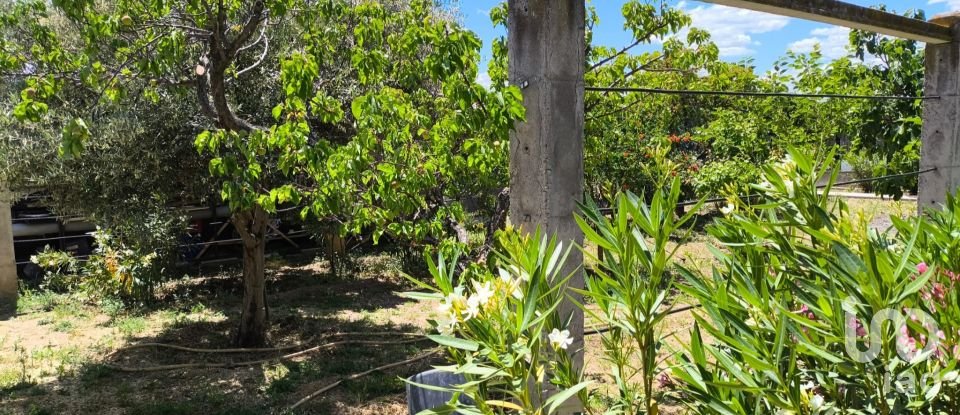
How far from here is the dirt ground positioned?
487 centimetres

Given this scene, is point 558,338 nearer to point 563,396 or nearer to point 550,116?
point 563,396

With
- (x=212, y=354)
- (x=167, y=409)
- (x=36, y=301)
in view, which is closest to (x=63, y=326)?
(x=36, y=301)

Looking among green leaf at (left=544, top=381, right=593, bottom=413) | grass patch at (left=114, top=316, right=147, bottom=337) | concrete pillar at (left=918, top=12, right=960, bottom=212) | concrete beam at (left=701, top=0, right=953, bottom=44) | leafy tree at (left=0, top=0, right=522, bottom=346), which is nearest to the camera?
green leaf at (left=544, top=381, right=593, bottom=413)

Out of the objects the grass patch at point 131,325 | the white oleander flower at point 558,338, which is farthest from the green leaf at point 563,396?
the grass patch at point 131,325

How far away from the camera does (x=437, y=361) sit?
219 inches

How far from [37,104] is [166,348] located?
324 cm

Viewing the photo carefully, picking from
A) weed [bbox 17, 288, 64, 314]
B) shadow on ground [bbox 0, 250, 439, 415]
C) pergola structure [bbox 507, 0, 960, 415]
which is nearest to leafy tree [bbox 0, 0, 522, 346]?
pergola structure [bbox 507, 0, 960, 415]

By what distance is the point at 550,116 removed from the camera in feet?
5.68

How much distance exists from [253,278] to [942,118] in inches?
211

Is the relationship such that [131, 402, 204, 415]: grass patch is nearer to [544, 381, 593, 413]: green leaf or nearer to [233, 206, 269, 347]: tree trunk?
[233, 206, 269, 347]: tree trunk

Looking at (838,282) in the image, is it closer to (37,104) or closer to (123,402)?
(37,104)

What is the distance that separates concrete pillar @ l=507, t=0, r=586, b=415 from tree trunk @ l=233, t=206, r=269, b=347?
4635 mm

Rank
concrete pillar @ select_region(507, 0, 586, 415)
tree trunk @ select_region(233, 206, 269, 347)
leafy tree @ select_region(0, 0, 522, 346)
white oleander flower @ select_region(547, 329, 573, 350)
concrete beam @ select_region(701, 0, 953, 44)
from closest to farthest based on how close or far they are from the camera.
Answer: white oleander flower @ select_region(547, 329, 573, 350), concrete pillar @ select_region(507, 0, 586, 415), concrete beam @ select_region(701, 0, 953, 44), leafy tree @ select_region(0, 0, 522, 346), tree trunk @ select_region(233, 206, 269, 347)

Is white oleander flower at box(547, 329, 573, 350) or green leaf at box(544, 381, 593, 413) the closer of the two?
green leaf at box(544, 381, 593, 413)
